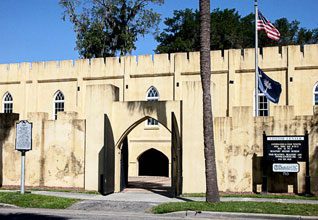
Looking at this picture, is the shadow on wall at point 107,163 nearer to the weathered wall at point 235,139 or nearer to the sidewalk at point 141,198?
the sidewalk at point 141,198

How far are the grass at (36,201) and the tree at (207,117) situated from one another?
4.85 metres

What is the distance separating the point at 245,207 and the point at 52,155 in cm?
1049

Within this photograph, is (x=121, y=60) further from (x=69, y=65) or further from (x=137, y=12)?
(x=137, y=12)

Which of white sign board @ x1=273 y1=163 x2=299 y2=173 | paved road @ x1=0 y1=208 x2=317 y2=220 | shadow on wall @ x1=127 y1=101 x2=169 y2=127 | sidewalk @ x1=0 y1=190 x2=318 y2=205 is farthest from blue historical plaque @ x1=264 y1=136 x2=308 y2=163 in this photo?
paved road @ x1=0 y1=208 x2=317 y2=220

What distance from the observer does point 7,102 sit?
3769 centimetres

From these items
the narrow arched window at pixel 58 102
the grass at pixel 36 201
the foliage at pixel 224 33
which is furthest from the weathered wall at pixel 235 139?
the foliage at pixel 224 33

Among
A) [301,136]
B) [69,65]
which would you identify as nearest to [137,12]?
[69,65]

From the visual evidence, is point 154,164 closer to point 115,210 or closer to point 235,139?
point 235,139

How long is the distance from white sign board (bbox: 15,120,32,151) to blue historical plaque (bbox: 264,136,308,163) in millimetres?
9408

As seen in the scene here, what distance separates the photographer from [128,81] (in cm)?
3384

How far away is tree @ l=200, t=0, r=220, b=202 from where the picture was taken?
16.2 meters

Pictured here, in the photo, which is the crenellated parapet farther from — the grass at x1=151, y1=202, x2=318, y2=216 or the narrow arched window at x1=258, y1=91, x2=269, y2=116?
the grass at x1=151, y1=202, x2=318, y2=216

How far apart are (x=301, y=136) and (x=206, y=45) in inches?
217

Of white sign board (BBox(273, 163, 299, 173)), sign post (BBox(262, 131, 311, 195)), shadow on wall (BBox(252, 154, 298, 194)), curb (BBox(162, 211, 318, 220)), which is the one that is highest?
sign post (BBox(262, 131, 311, 195))
